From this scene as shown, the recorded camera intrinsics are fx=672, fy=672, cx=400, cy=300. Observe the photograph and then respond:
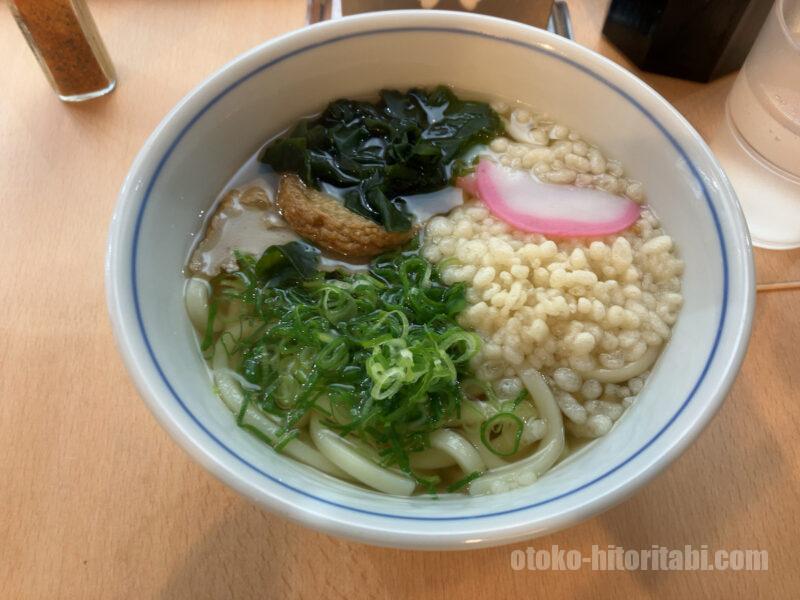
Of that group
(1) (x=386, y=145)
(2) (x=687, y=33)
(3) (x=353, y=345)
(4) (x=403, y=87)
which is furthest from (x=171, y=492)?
(2) (x=687, y=33)

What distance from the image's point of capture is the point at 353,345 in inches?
49.8

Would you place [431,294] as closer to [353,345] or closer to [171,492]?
[353,345]

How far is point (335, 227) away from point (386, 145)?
269 millimetres

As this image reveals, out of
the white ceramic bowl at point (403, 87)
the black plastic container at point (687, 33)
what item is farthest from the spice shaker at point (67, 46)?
the black plastic container at point (687, 33)

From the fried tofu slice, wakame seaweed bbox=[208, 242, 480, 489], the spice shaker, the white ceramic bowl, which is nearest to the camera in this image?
the white ceramic bowl

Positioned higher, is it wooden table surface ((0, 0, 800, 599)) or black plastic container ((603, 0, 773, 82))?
black plastic container ((603, 0, 773, 82))

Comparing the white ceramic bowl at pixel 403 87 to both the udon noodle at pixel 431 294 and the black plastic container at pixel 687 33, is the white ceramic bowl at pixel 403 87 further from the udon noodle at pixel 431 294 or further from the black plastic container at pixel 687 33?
the black plastic container at pixel 687 33

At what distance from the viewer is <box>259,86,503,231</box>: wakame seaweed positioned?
5.04 feet

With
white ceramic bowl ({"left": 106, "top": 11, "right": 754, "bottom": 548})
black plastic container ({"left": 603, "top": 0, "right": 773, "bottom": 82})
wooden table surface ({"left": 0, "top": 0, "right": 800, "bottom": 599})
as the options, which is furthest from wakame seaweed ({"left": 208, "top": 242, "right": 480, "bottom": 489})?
black plastic container ({"left": 603, "top": 0, "right": 773, "bottom": 82})

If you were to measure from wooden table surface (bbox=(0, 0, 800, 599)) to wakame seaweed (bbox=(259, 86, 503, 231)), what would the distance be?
20.8 inches

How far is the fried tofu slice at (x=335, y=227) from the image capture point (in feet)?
4.78

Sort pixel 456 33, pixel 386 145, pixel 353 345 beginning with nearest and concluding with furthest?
pixel 353 345 → pixel 456 33 → pixel 386 145

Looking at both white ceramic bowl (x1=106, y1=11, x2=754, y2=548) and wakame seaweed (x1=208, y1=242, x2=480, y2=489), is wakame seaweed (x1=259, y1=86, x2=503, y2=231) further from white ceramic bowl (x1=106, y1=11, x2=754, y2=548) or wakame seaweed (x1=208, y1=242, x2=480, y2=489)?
wakame seaweed (x1=208, y1=242, x2=480, y2=489)

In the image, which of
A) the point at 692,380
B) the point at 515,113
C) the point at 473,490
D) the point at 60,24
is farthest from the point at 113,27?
the point at 692,380
